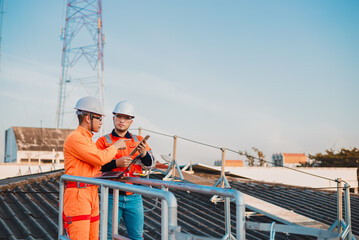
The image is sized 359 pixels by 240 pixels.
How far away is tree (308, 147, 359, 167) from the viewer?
4025 centimetres

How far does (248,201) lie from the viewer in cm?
796

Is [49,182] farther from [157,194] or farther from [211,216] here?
[157,194]

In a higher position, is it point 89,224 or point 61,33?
point 61,33

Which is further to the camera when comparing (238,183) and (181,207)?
(238,183)

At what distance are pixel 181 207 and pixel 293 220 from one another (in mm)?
2372

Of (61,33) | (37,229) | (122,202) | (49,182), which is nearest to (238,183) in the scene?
(49,182)

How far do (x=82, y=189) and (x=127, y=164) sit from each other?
51 cm

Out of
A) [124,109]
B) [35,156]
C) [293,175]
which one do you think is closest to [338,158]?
[293,175]

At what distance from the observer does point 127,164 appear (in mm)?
3525

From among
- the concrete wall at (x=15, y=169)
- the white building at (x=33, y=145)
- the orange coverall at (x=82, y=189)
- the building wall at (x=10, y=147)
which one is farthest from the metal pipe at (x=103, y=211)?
the building wall at (x=10, y=147)

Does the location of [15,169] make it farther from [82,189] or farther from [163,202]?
[163,202]

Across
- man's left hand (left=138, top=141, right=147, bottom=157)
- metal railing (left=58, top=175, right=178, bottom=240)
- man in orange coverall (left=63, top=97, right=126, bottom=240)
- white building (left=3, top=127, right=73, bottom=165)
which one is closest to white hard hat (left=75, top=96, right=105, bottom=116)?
man in orange coverall (left=63, top=97, right=126, bottom=240)

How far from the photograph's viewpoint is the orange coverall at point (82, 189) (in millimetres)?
3111

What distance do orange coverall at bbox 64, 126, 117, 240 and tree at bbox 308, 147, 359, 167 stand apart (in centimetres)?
4199
